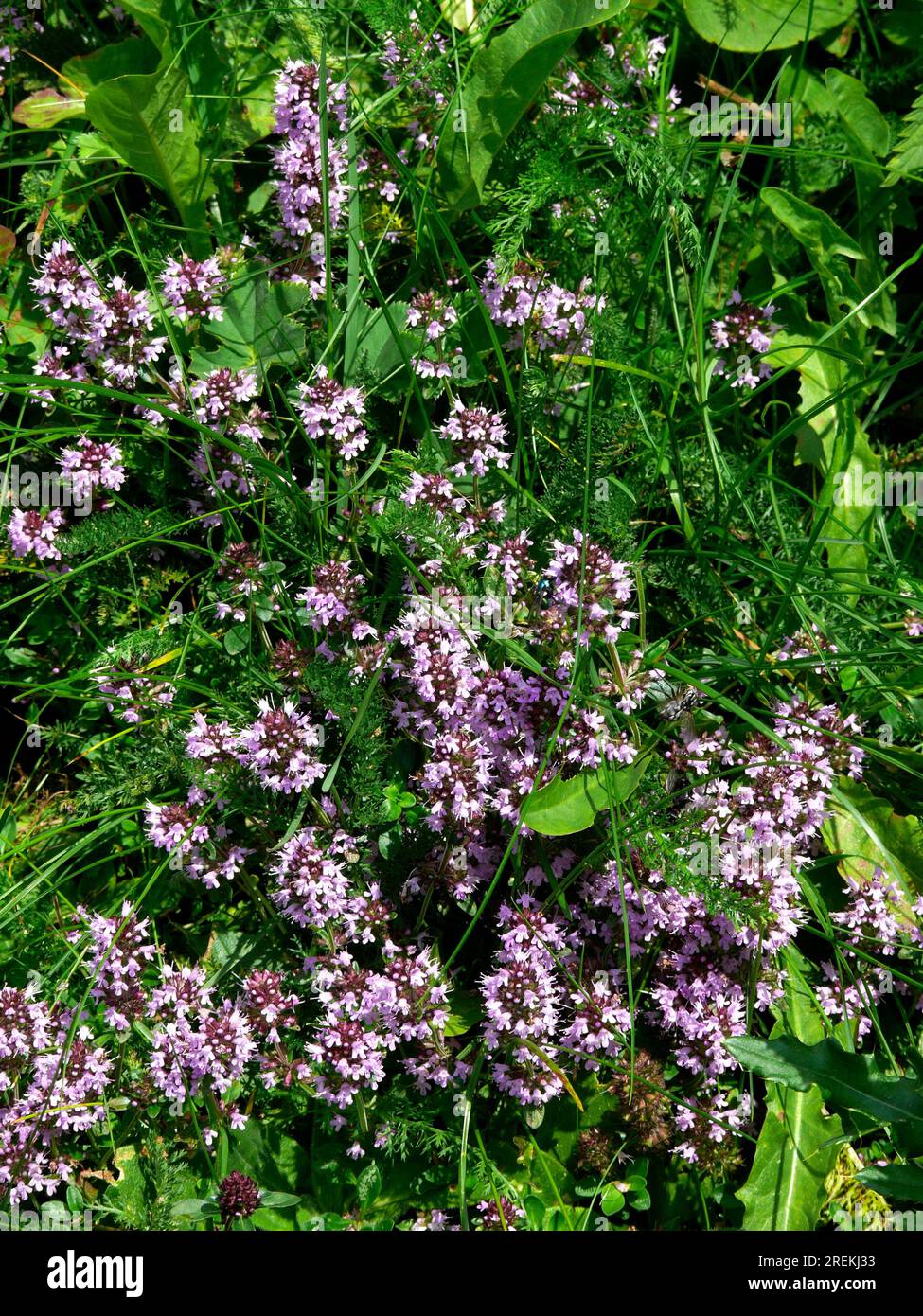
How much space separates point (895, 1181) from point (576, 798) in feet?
4.46

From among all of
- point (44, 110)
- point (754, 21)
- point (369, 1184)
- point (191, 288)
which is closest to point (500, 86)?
point (191, 288)

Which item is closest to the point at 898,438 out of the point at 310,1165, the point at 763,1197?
the point at 763,1197

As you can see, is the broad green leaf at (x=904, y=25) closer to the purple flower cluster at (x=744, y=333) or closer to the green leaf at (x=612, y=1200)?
the purple flower cluster at (x=744, y=333)

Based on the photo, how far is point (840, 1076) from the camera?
10.1 ft

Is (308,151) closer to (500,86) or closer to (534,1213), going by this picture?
(500,86)

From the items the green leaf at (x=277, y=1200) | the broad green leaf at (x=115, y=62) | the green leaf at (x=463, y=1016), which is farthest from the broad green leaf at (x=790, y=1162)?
the broad green leaf at (x=115, y=62)

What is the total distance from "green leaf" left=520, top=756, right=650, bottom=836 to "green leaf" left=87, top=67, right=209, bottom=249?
7.84 feet

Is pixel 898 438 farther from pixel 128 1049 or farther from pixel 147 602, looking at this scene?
pixel 128 1049

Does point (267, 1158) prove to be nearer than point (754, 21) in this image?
Yes

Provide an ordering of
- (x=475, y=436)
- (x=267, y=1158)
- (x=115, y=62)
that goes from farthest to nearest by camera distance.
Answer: (x=115, y=62)
(x=475, y=436)
(x=267, y=1158)

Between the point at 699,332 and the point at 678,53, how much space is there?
59.2 inches

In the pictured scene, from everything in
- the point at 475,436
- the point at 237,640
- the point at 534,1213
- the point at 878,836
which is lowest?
the point at 534,1213

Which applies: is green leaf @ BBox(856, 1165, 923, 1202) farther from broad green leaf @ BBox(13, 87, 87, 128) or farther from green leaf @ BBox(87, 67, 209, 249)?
broad green leaf @ BBox(13, 87, 87, 128)
